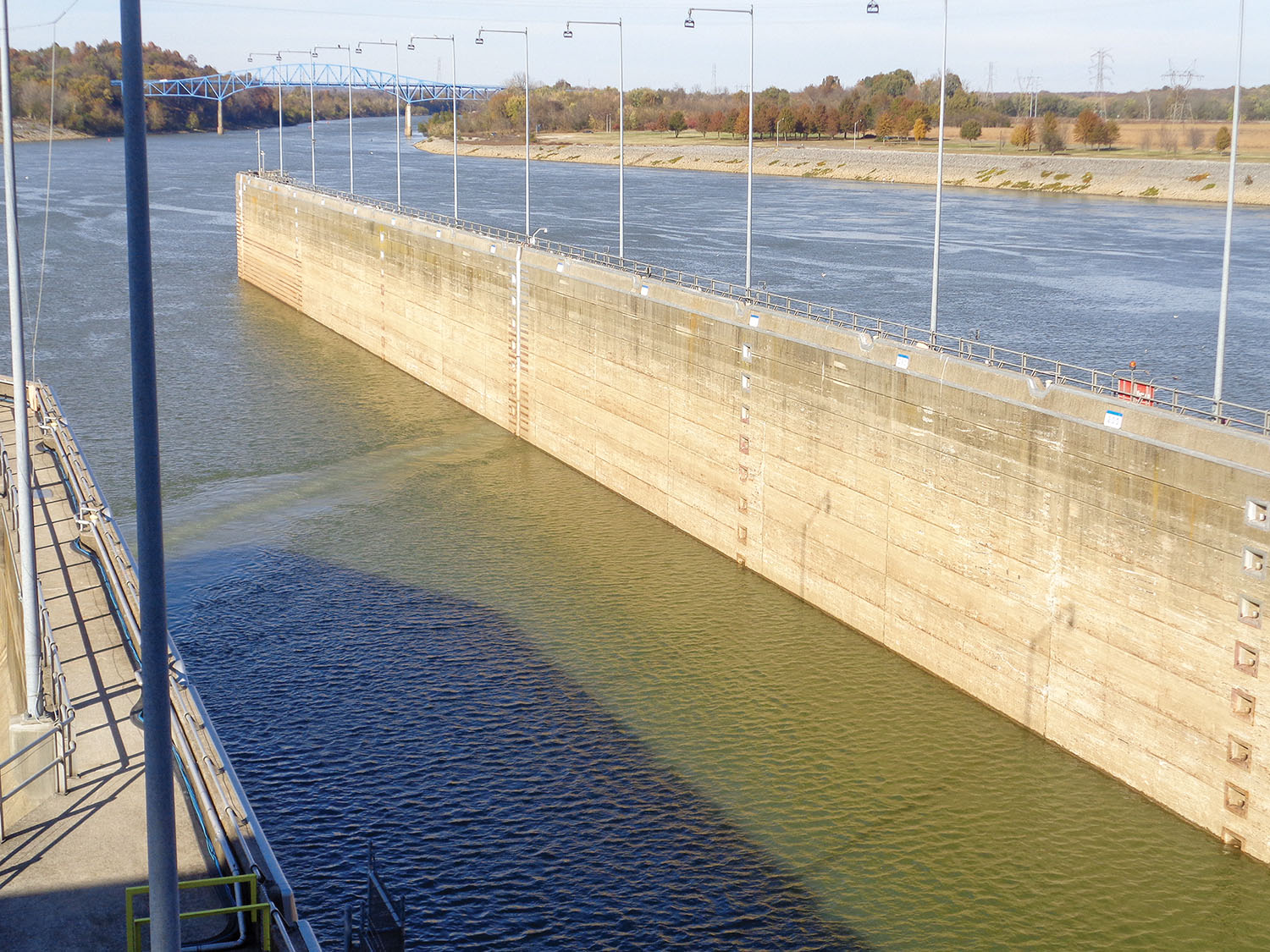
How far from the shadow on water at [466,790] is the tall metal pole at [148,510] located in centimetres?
889

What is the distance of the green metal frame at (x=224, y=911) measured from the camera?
10.1 m

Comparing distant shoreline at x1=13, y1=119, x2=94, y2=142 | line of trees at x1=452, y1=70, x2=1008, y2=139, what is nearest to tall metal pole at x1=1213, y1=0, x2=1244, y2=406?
line of trees at x1=452, y1=70, x2=1008, y2=139

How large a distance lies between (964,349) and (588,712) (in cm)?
1479

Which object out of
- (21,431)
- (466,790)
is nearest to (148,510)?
(21,431)

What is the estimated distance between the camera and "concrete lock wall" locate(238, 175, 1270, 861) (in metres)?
17.4

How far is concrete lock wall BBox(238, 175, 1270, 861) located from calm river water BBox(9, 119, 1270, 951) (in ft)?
2.72

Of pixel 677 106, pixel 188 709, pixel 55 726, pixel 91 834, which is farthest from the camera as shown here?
pixel 677 106

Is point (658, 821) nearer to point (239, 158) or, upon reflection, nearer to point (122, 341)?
point (122, 341)

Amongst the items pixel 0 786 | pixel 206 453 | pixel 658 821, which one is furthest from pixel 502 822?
pixel 206 453

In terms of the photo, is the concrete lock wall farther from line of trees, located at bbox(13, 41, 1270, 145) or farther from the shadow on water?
line of trees, located at bbox(13, 41, 1270, 145)

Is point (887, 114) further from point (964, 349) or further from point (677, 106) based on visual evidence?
point (964, 349)

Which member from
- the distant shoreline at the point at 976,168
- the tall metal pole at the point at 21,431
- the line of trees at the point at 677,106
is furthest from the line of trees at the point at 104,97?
the distant shoreline at the point at 976,168

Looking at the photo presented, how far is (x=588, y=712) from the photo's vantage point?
21.6 metres

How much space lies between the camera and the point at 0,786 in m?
14.6
